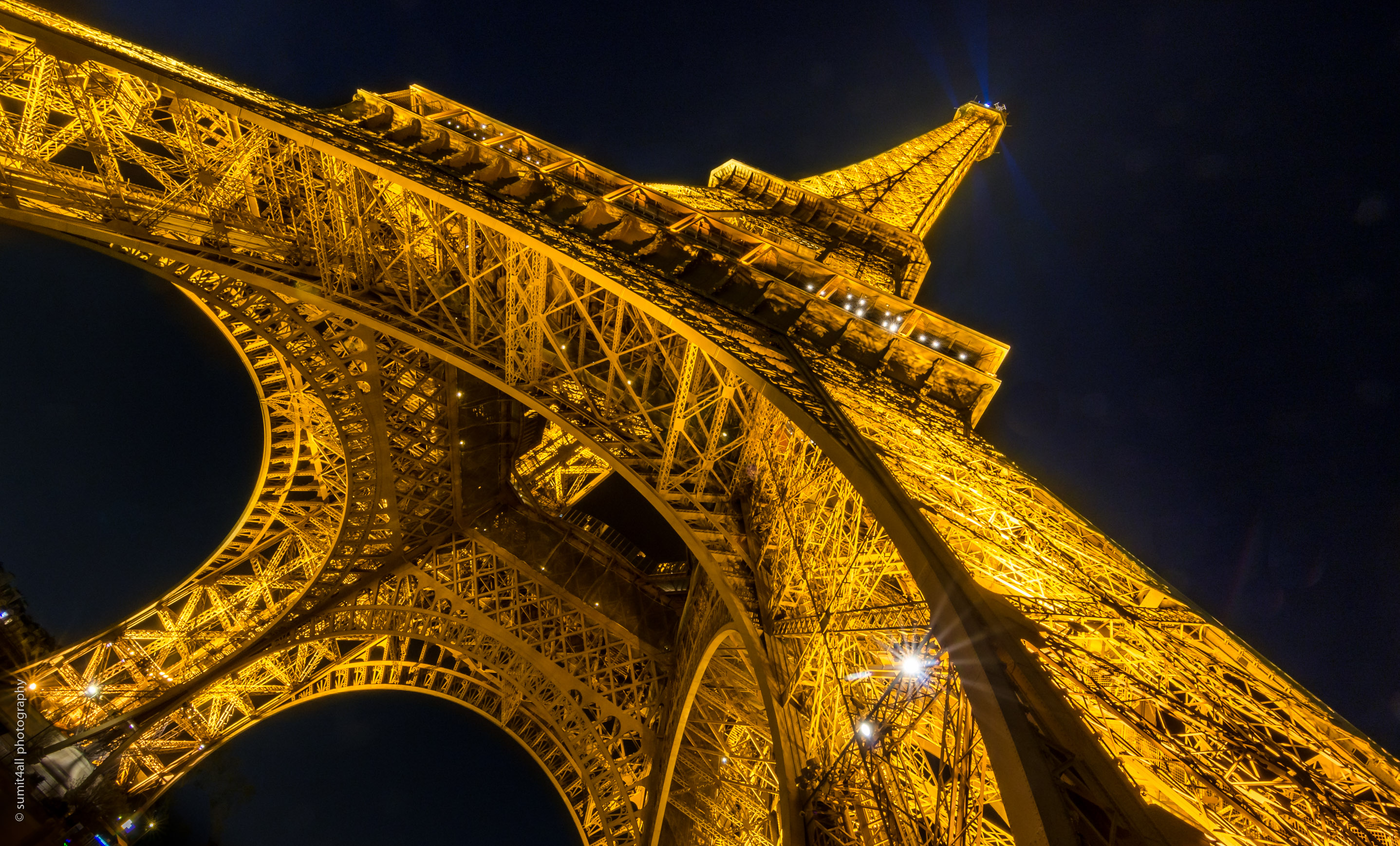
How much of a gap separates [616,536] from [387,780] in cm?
1402

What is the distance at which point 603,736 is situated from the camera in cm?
1706

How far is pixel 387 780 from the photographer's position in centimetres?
2652

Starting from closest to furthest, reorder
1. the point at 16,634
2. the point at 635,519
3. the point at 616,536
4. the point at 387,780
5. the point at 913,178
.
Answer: the point at 16,634 < the point at 616,536 < the point at 913,178 < the point at 387,780 < the point at 635,519

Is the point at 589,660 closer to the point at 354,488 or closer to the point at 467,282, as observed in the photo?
the point at 354,488

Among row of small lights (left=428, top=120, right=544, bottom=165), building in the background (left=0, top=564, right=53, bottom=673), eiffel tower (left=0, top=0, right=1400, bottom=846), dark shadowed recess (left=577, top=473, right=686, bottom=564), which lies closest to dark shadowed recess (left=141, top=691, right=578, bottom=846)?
eiffel tower (left=0, top=0, right=1400, bottom=846)

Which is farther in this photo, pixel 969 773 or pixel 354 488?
pixel 354 488

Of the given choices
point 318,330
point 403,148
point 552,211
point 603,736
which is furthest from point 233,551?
point 552,211

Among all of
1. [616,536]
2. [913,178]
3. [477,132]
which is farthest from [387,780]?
[913,178]

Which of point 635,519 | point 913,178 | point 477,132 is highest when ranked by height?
point 913,178

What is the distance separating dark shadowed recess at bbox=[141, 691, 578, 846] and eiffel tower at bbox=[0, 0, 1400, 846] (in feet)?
18.1

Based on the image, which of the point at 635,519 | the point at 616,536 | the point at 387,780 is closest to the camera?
the point at 616,536

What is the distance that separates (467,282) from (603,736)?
11.7 metres

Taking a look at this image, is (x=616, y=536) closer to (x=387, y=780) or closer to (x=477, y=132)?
(x=477, y=132)

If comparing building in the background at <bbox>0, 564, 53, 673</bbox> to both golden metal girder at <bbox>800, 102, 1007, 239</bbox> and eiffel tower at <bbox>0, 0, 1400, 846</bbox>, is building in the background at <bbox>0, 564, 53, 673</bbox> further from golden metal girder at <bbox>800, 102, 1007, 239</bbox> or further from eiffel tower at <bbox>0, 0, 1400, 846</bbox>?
golden metal girder at <bbox>800, 102, 1007, 239</bbox>
